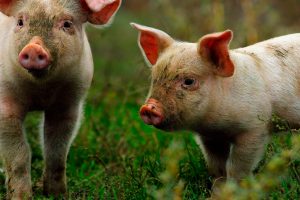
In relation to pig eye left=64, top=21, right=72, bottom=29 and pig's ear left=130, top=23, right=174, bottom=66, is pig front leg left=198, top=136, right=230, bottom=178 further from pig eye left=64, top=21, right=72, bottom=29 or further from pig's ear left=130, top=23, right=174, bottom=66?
pig eye left=64, top=21, right=72, bottom=29

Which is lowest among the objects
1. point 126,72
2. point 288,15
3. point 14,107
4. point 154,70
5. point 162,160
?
point 126,72

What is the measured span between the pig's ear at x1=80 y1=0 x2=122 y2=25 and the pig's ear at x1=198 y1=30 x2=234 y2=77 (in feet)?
3.00

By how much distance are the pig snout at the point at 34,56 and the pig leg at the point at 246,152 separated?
1514 mm

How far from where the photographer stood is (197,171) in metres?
6.24

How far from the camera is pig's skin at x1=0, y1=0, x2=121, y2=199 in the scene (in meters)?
5.39

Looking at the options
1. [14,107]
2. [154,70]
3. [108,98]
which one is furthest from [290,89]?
[108,98]

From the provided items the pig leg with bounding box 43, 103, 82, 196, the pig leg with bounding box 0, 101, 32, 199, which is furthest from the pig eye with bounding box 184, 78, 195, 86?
the pig leg with bounding box 0, 101, 32, 199

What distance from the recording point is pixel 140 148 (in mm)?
7492

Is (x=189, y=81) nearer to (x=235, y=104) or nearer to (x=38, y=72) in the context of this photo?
(x=235, y=104)

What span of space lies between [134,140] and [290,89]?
245 cm

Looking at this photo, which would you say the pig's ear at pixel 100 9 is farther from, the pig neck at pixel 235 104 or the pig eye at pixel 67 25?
the pig neck at pixel 235 104

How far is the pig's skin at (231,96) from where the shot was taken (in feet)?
17.3

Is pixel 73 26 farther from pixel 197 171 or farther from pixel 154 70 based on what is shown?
pixel 197 171

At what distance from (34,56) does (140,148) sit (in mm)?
2652
